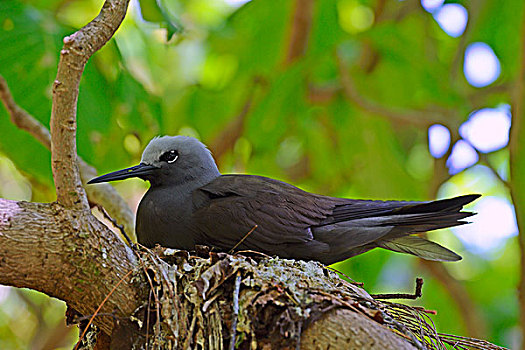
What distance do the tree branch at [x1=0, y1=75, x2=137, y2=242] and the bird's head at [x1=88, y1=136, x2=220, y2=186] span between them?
0.33 m

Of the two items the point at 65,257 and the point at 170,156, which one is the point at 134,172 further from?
the point at 65,257

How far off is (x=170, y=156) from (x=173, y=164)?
0.06 m

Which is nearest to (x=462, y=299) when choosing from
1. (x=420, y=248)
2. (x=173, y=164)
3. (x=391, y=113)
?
(x=391, y=113)

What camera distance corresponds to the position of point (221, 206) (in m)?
3.06

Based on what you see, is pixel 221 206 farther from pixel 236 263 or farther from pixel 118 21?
pixel 118 21

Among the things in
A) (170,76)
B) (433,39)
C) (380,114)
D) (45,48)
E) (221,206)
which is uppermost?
(433,39)

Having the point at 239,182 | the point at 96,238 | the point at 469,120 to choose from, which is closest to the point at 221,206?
the point at 239,182

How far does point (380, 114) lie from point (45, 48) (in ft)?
8.48

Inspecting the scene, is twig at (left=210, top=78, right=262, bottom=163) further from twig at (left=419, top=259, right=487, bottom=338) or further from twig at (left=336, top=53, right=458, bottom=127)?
twig at (left=419, top=259, right=487, bottom=338)

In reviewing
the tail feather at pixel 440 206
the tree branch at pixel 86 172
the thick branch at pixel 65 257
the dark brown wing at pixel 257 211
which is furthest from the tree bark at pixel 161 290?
the tree branch at pixel 86 172

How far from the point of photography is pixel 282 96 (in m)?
4.83

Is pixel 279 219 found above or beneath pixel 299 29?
beneath

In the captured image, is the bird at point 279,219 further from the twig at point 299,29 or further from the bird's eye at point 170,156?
the twig at point 299,29

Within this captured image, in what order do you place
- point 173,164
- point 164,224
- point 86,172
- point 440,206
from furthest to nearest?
point 86,172
point 173,164
point 164,224
point 440,206
